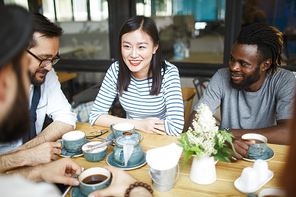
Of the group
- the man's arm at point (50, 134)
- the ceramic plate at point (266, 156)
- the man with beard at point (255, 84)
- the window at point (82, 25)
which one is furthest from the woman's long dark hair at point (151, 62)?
the window at point (82, 25)

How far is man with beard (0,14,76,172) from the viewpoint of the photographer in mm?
1158

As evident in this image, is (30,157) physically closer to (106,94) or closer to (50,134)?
(50,134)

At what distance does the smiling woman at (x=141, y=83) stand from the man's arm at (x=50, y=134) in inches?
8.5

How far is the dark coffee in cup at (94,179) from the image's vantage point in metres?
0.92

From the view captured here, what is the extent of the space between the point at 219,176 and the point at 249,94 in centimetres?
96

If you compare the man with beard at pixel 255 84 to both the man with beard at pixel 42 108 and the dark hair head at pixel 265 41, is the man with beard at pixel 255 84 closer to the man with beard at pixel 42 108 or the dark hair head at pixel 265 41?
the dark hair head at pixel 265 41

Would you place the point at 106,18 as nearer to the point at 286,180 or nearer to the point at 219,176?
the point at 219,176

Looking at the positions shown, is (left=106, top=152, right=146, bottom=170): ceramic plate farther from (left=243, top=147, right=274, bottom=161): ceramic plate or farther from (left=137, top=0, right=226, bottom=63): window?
(left=137, top=0, right=226, bottom=63): window

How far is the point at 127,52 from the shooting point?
5.61ft

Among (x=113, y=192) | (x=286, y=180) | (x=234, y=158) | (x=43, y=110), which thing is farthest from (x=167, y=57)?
(x=286, y=180)

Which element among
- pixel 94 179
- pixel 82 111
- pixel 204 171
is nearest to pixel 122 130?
pixel 94 179

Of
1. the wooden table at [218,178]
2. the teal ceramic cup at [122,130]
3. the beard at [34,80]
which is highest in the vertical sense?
the beard at [34,80]

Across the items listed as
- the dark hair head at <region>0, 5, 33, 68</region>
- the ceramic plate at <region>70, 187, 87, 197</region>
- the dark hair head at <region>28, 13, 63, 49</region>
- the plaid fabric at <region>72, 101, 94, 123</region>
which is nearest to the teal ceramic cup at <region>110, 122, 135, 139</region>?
the ceramic plate at <region>70, 187, 87, 197</region>

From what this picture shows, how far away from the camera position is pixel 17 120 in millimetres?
615
